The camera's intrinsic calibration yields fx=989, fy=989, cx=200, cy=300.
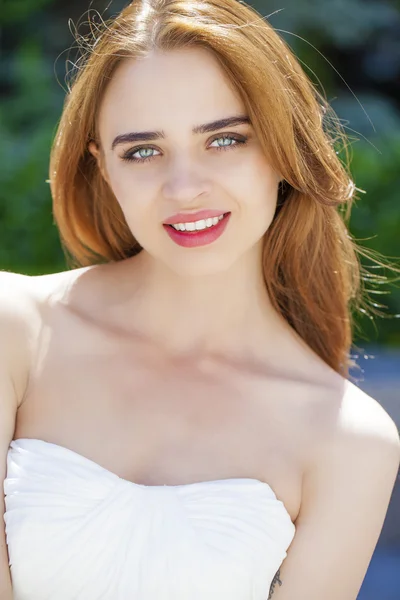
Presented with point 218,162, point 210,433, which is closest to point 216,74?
point 218,162

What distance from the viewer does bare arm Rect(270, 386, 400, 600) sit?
7.43ft

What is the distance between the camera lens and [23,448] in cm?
221

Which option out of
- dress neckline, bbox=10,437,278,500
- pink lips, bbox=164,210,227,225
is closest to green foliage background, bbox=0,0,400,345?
pink lips, bbox=164,210,227,225

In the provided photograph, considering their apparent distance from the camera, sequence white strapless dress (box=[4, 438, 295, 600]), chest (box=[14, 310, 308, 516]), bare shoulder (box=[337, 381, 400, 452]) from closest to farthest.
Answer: white strapless dress (box=[4, 438, 295, 600]), chest (box=[14, 310, 308, 516]), bare shoulder (box=[337, 381, 400, 452])

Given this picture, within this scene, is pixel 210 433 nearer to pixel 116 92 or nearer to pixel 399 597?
pixel 116 92

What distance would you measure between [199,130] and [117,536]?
901mm

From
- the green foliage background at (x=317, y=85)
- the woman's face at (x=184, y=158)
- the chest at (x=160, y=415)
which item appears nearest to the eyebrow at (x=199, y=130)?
the woman's face at (x=184, y=158)

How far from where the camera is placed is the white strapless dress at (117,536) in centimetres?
213

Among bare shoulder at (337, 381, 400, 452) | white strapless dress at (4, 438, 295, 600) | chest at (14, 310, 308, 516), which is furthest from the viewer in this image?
bare shoulder at (337, 381, 400, 452)

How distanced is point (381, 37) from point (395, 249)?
1430 millimetres

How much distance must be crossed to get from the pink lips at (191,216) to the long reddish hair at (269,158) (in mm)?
196

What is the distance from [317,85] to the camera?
4.82 m

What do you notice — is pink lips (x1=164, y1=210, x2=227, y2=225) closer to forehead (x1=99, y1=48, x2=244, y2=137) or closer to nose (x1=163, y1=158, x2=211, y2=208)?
nose (x1=163, y1=158, x2=211, y2=208)

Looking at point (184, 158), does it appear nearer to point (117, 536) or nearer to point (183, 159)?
point (183, 159)
